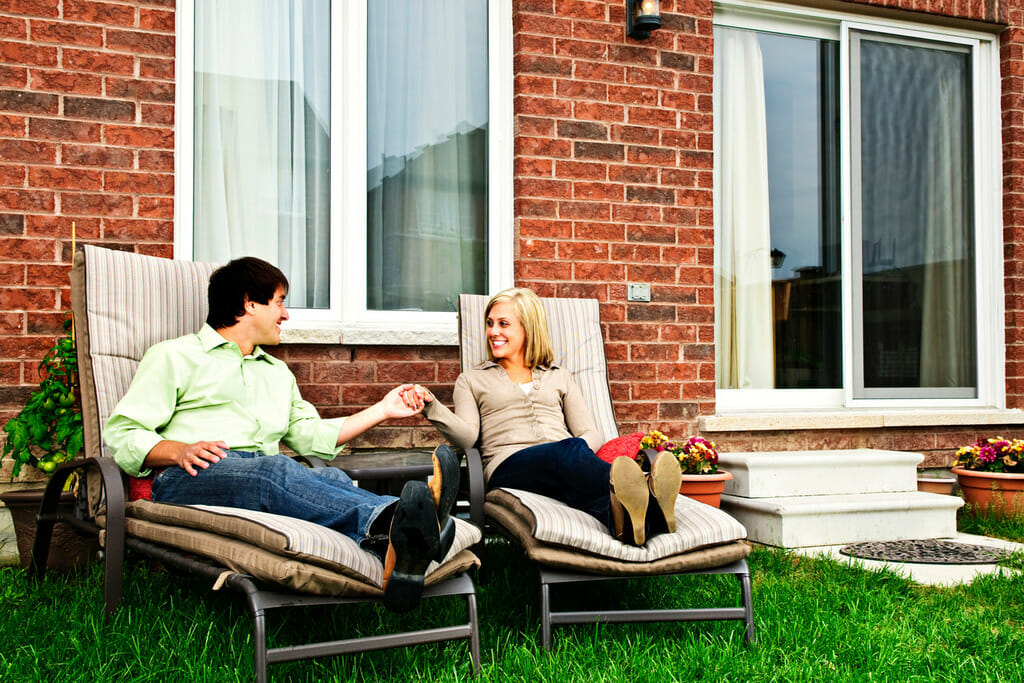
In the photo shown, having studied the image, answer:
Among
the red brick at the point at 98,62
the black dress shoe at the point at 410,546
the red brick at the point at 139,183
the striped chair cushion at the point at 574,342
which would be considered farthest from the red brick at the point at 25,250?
the black dress shoe at the point at 410,546

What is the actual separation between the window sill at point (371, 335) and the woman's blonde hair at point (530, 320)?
0.52 metres

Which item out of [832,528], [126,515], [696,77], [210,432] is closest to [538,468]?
[210,432]

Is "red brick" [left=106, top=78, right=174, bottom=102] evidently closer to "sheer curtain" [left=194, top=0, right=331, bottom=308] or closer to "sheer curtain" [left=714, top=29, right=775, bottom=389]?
"sheer curtain" [left=194, top=0, right=331, bottom=308]

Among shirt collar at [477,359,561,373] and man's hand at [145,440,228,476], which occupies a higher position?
shirt collar at [477,359,561,373]

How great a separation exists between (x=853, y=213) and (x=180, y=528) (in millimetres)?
4026

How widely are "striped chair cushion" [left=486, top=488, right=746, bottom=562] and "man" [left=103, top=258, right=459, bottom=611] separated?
379 mm

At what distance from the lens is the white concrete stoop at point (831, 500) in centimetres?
399

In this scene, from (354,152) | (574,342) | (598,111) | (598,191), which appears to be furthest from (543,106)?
(574,342)

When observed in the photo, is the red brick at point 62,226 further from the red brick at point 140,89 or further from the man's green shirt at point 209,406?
the man's green shirt at point 209,406

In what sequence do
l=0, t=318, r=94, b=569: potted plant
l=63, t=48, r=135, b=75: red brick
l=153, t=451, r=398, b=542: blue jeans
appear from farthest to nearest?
l=63, t=48, r=135, b=75: red brick, l=0, t=318, r=94, b=569: potted plant, l=153, t=451, r=398, b=542: blue jeans

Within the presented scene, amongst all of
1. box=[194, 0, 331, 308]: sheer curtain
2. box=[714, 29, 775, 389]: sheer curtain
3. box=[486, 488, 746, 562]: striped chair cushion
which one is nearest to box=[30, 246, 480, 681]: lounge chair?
box=[486, 488, 746, 562]: striped chair cushion

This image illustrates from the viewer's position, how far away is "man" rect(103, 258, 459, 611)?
212cm

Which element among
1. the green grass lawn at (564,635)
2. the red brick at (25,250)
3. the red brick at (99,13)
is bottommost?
the green grass lawn at (564,635)

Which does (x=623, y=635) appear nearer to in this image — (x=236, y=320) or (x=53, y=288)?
(x=236, y=320)
